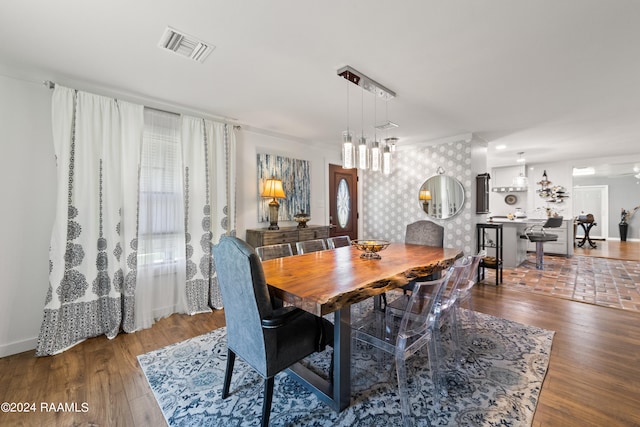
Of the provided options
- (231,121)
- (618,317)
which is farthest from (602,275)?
(231,121)

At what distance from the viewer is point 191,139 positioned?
3.23 metres

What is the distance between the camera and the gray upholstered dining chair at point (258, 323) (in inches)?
55.4

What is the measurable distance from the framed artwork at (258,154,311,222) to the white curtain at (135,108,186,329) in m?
1.20

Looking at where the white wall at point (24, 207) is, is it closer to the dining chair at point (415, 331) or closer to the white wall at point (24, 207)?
the white wall at point (24, 207)

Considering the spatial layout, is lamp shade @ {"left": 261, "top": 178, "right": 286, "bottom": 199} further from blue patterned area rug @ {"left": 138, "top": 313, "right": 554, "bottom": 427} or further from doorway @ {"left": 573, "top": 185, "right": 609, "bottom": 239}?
doorway @ {"left": 573, "top": 185, "right": 609, "bottom": 239}

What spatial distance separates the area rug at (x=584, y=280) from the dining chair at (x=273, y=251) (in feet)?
11.7

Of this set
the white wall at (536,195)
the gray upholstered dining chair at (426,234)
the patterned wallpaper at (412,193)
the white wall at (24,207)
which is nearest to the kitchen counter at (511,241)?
the patterned wallpaper at (412,193)

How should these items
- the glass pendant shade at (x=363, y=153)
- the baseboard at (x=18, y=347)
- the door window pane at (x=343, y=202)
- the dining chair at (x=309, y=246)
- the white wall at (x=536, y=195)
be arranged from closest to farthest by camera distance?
1. the baseboard at (x=18, y=347)
2. the glass pendant shade at (x=363, y=153)
3. the dining chair at (x=309, y=246)
4. the door window pane at (x=343, y=202)
5. the white wall at (x=536, y=195)

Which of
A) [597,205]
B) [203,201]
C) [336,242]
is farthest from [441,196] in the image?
[597,205]

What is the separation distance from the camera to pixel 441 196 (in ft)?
15.7

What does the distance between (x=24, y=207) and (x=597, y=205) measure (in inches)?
569

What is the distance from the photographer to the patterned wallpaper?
4492 mm

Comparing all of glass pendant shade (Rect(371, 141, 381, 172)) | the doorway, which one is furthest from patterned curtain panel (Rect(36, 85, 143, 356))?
the doorway

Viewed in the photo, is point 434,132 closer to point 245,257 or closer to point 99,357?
point 245,257
